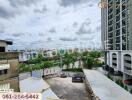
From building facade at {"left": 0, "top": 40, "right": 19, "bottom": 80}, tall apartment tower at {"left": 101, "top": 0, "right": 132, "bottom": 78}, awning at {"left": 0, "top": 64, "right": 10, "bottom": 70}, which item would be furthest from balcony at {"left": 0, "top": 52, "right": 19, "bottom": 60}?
tall apartment tower at {"left": 101, "top": 0, "right": 132, "bottom": 78}

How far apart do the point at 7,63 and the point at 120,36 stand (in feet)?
157

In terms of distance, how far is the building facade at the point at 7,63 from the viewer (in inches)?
797

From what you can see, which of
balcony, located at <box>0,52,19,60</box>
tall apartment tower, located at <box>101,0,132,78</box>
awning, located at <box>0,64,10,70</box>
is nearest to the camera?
awning, located at <box>0,64,10,70</box>

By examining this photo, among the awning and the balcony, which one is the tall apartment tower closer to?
the balcony

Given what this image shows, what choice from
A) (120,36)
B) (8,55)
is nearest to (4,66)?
(8,55)

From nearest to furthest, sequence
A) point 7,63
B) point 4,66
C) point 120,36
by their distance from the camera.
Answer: point 4,66 → point 7,63 → point 120,36

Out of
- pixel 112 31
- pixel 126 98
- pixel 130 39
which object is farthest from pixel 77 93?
pixel 112 31

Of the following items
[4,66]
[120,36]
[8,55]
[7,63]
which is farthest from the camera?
[120,36]

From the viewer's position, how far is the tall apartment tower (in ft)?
177

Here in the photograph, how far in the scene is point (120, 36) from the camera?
6384 centimetres

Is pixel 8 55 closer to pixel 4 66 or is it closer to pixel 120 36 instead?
pixel 4 66

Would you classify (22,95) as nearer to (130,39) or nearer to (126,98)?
(126,98)

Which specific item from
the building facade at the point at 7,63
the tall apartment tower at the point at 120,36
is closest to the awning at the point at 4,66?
the building facade at the point at 7,63

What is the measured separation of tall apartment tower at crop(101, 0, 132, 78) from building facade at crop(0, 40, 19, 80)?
98.2 feet
